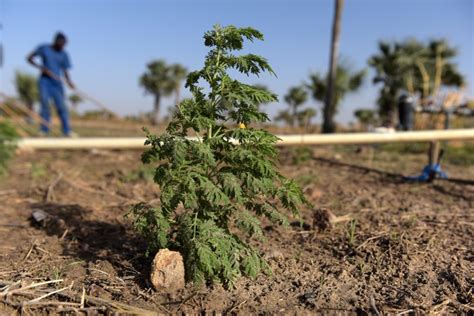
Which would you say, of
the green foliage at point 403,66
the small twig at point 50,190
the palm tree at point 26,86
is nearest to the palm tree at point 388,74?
the green foliage at point 403,66

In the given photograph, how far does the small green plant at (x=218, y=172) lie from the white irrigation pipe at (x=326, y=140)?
7.66ft

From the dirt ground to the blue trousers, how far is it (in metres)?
4.63

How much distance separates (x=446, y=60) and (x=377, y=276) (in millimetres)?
21168

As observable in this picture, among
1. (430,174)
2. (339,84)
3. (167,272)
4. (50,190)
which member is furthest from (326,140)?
(339,84)

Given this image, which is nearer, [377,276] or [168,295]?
[168,295]

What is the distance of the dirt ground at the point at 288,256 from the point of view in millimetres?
2170

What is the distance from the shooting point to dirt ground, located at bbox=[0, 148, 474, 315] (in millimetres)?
2170

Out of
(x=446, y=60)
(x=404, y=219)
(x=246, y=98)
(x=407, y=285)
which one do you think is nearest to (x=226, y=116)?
(x=246, y=98)

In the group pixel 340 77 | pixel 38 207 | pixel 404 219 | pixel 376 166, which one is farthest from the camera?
pixel 340 77

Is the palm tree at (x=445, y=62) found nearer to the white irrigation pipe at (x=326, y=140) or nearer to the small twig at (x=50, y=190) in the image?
the white irrigation pipe at (x=326, y=140)

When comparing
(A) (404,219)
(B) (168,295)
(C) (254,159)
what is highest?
(C) (254,159)

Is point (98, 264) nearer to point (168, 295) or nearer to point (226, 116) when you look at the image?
point (168, 295)

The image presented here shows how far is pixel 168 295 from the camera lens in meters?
2.24

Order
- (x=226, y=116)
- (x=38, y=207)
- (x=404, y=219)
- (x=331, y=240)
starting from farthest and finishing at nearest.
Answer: (x=38, y=207) < (x=404, y=219) < (x=331, y=240) < (x=226, y=116)
